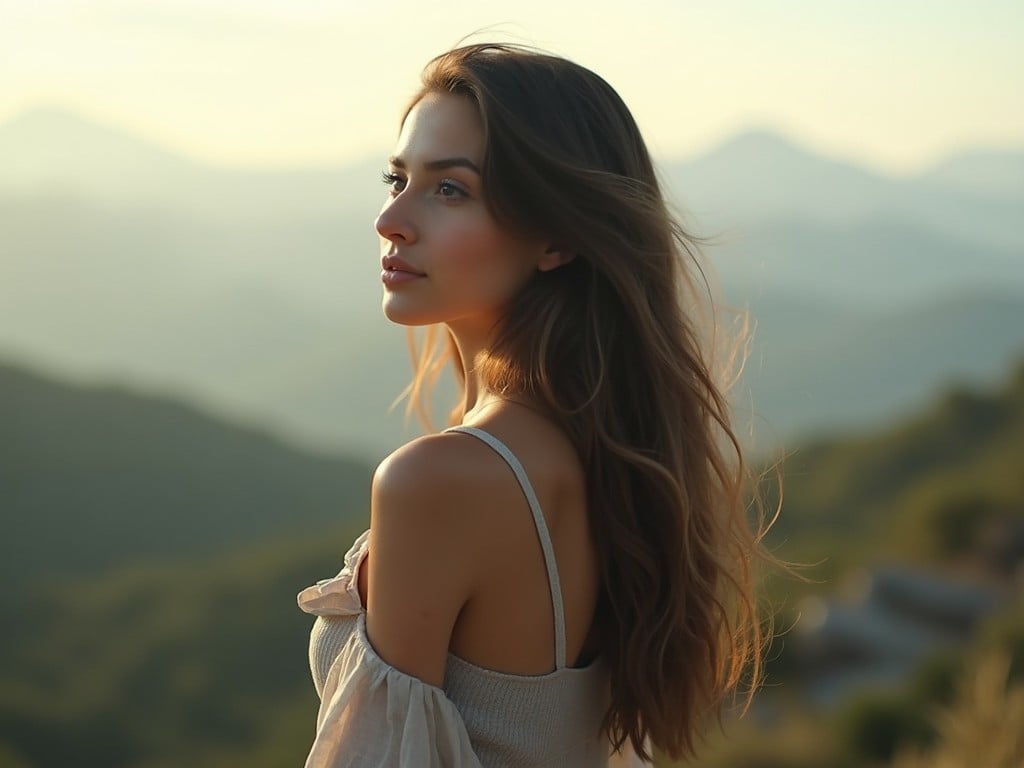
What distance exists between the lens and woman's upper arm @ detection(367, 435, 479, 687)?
1935 millimetres

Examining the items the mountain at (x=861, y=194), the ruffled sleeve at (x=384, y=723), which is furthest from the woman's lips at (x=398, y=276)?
the mountain at (x=861, y=194)

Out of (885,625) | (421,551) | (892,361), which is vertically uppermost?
(421,551)

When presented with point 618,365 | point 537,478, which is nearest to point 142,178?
point 618,365

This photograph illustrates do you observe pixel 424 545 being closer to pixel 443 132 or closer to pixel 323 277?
pixel 443 132

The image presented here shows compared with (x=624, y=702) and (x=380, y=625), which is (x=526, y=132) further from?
(x=624, y=702)

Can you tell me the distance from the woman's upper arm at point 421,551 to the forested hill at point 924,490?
13876mm

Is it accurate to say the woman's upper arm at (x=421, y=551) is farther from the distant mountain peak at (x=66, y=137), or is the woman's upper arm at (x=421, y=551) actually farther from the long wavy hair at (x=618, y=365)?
the distant mountain peak at (x=66, y=137)

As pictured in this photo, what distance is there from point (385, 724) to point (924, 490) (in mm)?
17757

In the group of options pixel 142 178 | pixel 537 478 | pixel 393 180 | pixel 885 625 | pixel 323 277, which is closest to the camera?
pixel 537 478

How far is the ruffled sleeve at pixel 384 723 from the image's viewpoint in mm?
1995

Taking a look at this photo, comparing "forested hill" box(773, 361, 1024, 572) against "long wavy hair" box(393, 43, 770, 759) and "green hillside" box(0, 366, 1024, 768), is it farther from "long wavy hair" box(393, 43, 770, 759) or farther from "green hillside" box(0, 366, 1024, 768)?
"long wavy hair" box(393, 43, 770, 759)

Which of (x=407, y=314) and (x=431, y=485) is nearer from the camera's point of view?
(x=431, y=485)

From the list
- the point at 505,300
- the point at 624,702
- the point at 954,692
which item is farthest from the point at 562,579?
the point at 954,692

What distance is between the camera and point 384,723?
202 cm
